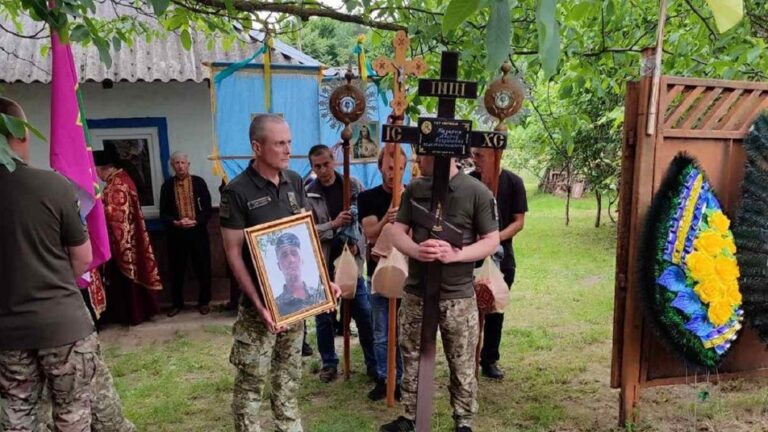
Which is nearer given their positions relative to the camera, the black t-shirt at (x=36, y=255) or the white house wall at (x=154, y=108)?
the black t-shirt at (x=36, y=255)

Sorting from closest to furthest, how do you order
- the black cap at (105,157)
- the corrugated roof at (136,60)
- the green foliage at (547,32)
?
the green foliage at (547,32)
the black cap at (105,157)
the corrugated roof at (136,60)

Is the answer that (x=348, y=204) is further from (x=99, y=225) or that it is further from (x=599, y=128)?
(x=599, y=128)

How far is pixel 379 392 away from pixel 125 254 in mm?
3408

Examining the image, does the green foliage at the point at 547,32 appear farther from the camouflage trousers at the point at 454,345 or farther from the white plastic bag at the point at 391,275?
the white plastic bag at the point at 391,275

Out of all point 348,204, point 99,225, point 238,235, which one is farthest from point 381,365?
point 99,225

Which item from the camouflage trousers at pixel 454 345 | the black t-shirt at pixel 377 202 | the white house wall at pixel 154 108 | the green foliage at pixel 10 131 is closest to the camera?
the green foliage at pixel 10 131

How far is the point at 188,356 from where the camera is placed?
17.6ft

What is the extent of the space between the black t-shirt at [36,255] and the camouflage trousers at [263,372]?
32.5 inches

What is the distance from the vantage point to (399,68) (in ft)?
12.0

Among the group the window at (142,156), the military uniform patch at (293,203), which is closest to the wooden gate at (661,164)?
the military uniform patch at (293,203)

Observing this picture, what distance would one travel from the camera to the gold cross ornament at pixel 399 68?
3621 mm

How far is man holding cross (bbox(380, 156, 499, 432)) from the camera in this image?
3221 mm

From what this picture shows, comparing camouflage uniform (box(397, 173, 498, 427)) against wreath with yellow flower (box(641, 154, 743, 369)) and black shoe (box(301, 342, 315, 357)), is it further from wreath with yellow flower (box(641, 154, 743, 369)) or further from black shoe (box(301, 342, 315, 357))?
black shoe (box(301, 342, 315, 357))

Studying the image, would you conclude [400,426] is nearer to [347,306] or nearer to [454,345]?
[454,345]
